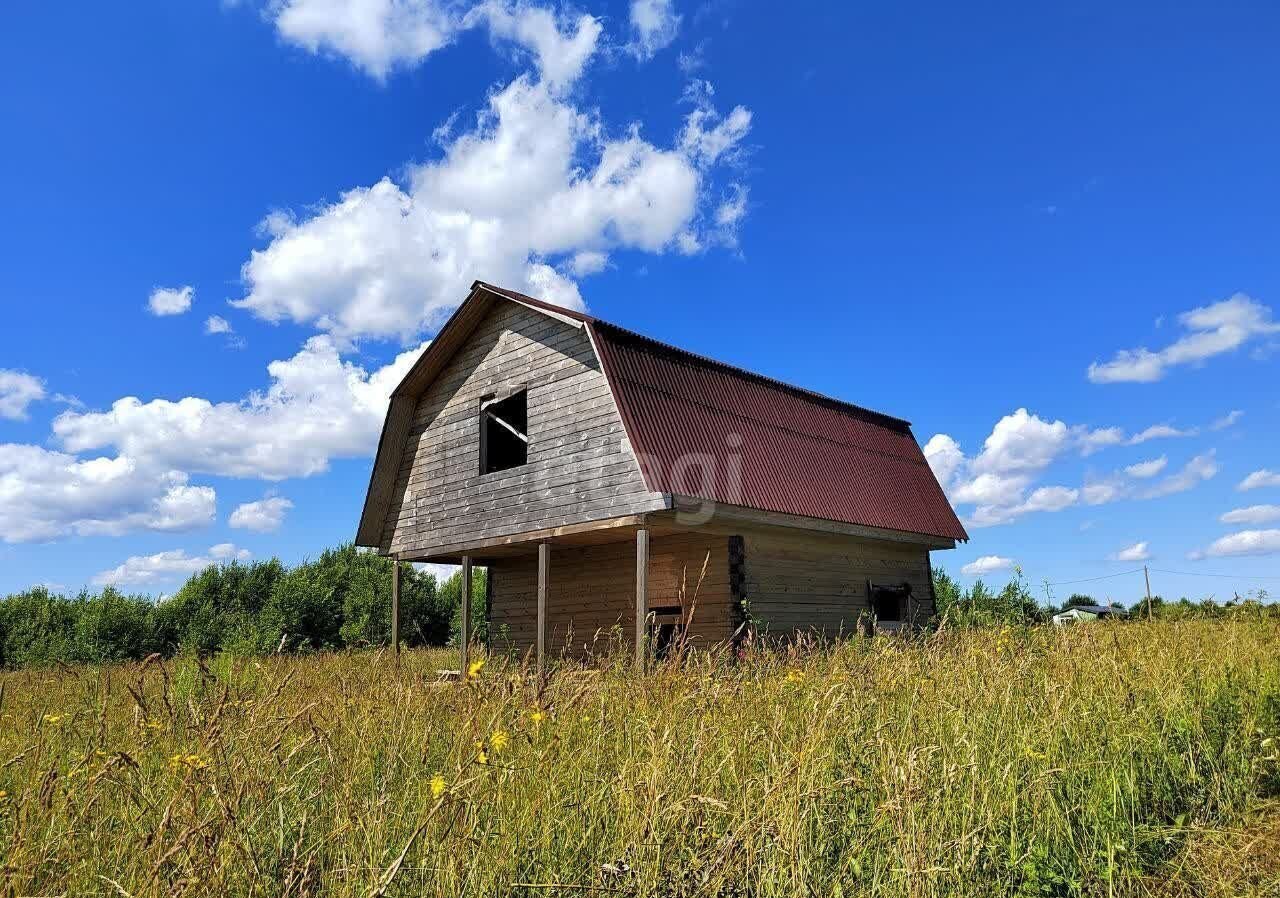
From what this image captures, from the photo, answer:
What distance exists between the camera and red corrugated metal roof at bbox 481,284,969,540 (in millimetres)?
12664

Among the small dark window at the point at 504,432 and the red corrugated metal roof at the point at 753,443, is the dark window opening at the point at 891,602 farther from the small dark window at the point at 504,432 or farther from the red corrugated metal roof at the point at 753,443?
the small dark window at the point at 504,432

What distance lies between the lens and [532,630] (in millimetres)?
17906

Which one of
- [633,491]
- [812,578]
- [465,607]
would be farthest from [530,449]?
[812,578]

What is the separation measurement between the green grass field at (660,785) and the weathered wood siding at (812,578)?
7943 mm

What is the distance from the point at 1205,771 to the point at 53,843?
6061mm

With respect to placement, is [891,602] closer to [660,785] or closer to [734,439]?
[734,439]

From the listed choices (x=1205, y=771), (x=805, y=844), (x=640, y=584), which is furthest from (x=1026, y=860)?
(x=640, y=584)

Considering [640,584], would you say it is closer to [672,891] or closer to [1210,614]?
[1210,614]

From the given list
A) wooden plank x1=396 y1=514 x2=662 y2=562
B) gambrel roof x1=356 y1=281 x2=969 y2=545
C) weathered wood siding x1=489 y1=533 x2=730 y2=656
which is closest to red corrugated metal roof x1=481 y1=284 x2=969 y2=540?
gambrel roof x1=356 y1=281 x2=969 y2=545

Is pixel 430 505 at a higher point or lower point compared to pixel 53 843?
higher

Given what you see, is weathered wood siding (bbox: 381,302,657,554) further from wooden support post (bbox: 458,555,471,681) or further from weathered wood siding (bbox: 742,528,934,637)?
weathered wood siding (bbox: 742,528,934,637)

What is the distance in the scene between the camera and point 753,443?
1446cm

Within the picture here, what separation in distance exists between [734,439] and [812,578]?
3.50m

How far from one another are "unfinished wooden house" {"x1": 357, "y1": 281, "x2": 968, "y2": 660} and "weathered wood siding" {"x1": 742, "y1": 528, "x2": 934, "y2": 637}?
0.04m
